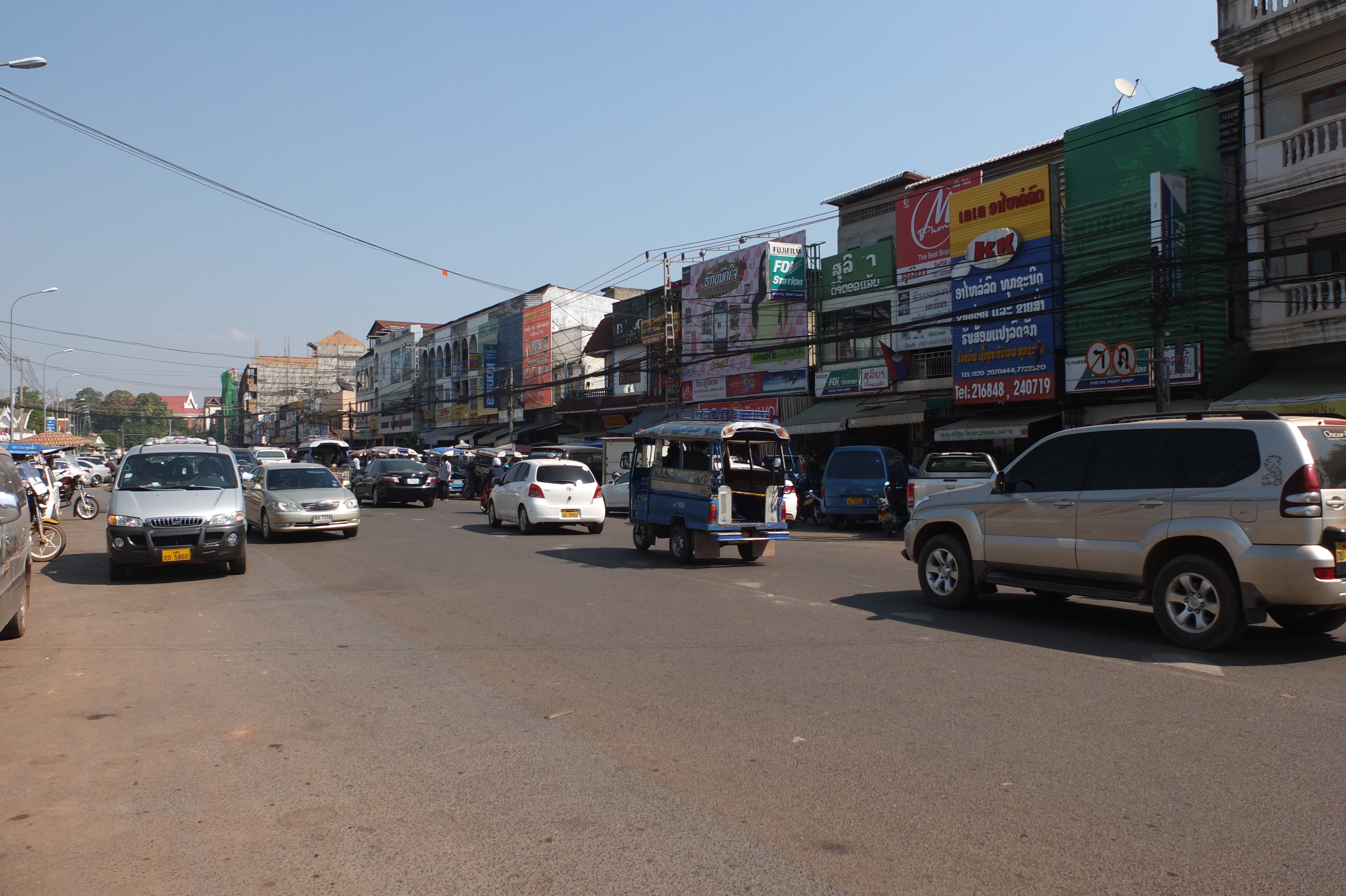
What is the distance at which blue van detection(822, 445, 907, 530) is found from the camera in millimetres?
22094

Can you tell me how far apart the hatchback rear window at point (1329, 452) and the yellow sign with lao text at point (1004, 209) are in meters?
18.2

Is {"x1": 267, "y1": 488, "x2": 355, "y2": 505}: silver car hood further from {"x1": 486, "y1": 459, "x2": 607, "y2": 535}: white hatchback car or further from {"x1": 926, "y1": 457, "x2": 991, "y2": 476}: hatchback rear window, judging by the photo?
{"x1": 926, "y1": 457, "x2": 991, "y2": 476}: hatchback rear window

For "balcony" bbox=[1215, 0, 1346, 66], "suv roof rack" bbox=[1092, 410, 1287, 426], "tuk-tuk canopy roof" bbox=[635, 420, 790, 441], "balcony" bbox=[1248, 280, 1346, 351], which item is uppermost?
"balcony" bbox=[1215, 0, 1346, 66]

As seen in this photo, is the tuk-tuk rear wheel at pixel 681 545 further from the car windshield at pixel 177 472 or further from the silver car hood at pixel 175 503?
the car windshield at pixel 177 472

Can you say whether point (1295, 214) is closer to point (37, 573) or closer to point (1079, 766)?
point (1079, 766)

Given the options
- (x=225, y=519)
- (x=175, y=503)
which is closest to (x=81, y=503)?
(x=175, y=503)

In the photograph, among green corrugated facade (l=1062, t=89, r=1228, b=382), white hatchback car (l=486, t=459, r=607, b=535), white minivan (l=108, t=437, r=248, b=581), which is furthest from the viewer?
green corrugated facade (l=1062, t=89, r=1228, b=382)

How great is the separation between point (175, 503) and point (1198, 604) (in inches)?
482

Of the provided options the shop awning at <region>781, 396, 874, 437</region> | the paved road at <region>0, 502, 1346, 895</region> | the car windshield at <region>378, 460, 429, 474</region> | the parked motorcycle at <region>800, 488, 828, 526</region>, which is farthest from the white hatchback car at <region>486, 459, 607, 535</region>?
the paved road at <region>0, 502, 1346, 895</region>

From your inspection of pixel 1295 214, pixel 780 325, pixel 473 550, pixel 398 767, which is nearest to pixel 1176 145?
pixel 1295 214

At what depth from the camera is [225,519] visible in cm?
1296

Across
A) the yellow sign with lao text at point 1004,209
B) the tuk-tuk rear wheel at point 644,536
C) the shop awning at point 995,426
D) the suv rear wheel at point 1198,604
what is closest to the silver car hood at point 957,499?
the suv rear wheel at point 1198,604

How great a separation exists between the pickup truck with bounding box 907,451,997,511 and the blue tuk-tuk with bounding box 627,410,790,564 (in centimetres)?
496

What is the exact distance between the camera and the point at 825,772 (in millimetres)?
5062
